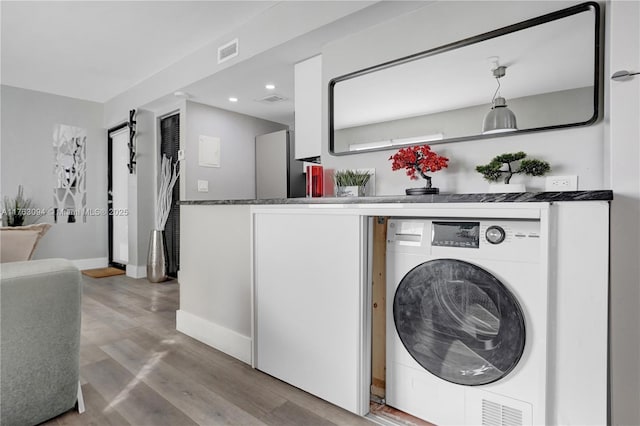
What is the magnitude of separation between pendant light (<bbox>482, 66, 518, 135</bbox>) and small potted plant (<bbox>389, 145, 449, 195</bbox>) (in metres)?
0.26

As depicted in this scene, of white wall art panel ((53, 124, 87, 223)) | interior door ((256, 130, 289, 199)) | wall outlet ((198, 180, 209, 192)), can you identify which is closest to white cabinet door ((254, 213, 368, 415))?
interior door ((256, 130, 289, 199))

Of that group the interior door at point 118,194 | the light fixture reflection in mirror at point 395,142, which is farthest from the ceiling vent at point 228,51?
the interior door at point 118,194

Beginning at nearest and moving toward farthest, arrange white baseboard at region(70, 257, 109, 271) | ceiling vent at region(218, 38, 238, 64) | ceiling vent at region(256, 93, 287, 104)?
ceiling vent at region(218, 38, 238, 64) → ceiling vent at region(256, 93, 287, 104) → white baseboard at region(70, 257, 109, 271)

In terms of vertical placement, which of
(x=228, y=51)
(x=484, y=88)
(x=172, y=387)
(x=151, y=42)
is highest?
(x=151, y=42)

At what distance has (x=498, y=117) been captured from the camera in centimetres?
171

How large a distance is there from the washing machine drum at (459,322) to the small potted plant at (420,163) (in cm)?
51

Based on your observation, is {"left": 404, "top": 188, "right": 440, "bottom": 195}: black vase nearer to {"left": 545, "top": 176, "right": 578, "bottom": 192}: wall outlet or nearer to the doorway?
{"left": 545, "top": 176, "right": 578, "bottom": 192}: wall outlet

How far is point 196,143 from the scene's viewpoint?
13.0 feet

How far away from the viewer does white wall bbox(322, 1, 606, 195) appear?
151 centimetres

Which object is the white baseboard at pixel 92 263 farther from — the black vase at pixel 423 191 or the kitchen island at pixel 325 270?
the black vase at pixel 423 191

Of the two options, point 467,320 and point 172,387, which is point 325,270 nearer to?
point 467,320

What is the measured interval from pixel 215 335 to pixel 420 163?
1796 mm

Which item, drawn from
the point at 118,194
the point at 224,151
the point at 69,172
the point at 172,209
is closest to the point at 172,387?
the point at 224,151

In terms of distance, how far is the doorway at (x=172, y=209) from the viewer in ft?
14.9
